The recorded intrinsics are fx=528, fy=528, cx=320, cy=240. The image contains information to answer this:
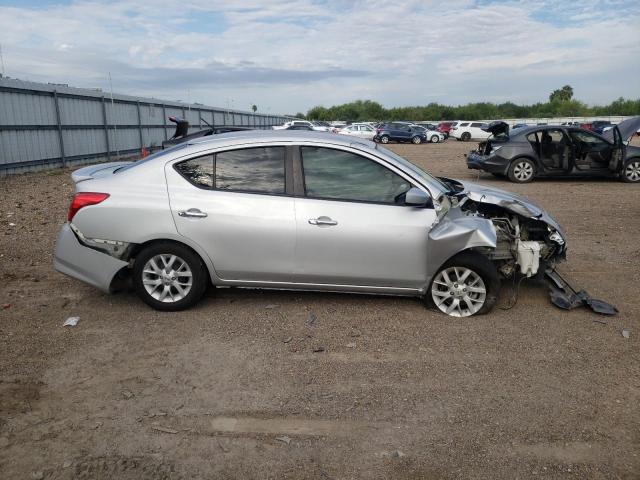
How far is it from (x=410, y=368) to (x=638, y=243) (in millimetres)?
5568

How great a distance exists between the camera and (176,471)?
2.78 m

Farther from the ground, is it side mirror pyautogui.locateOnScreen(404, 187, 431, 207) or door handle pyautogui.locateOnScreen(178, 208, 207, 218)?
side mirror pyautogui.locateOnScreen(404, 187, 431, 207)

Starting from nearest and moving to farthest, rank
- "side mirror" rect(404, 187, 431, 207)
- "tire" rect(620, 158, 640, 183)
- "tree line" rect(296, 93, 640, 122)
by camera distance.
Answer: "side mirror" rect(404, 187, 431, 207)
"tire" rect(620, 158, 640, 183)
"tree line" rect(296, 93, 640, 122)

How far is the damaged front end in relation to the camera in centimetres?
500

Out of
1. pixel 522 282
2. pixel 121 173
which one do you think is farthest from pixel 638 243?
pixel 121 173

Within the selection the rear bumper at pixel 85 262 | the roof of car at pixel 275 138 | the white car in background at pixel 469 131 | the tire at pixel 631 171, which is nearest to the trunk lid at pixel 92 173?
the rear bumper at pixel 85 262

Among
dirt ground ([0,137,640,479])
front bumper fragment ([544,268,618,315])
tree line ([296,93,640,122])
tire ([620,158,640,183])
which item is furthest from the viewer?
tree line ([296,93,640,122])

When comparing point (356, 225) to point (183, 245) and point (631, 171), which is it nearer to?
point (183, 245)

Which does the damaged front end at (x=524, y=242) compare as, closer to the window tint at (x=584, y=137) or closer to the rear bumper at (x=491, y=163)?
the rear bumper at (x=491, y=163)

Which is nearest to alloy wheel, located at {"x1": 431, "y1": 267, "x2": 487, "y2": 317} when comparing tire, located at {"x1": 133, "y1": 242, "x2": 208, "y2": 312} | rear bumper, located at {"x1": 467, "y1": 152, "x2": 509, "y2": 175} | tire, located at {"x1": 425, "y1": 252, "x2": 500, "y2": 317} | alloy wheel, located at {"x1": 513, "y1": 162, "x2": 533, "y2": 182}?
tire, located at {"x1": 425, "y1": 252, "x2": 500, "y2": 317}

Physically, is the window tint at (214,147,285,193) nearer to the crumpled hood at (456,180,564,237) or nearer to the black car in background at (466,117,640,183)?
the crumpled hood at (456,180,564,237)

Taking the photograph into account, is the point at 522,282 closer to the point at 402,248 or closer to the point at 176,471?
the point at 402,248

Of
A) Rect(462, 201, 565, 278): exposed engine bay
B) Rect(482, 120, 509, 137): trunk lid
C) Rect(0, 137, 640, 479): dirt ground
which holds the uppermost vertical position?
Rect(482, 120, 509, 137): trunk lid

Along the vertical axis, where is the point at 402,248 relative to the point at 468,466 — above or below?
above
